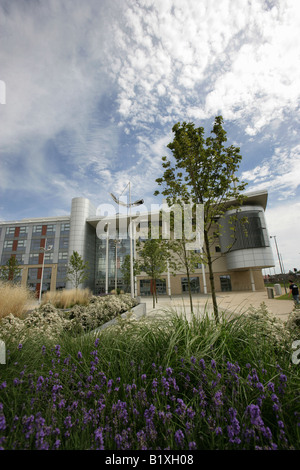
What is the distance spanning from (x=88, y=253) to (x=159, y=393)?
54.2m

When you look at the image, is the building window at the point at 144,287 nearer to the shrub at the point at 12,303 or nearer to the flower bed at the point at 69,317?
the flower bed at the point at 69,317

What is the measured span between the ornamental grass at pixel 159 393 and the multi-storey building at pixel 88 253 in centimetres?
4074

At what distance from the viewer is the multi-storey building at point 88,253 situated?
146ft

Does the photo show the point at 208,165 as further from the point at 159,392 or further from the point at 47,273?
the point at 47,273

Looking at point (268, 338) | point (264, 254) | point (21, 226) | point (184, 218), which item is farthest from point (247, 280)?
point (21, 226)

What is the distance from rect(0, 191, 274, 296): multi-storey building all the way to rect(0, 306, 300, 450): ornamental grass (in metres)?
40.7

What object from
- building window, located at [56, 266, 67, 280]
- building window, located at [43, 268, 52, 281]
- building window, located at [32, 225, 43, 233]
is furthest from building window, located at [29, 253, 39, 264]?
building window, located at [56, 266, 67, 280]

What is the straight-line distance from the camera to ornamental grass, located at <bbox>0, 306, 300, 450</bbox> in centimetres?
154

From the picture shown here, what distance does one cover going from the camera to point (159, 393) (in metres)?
2.08

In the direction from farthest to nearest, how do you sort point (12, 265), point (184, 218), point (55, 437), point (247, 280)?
1. point (247, 280)
2. point (12, 265)
3. point (184, 218)
4. point (55, 437)

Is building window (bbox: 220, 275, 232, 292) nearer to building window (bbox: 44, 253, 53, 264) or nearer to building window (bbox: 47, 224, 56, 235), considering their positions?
building window (bbox: 44, 253, 53, 264)
